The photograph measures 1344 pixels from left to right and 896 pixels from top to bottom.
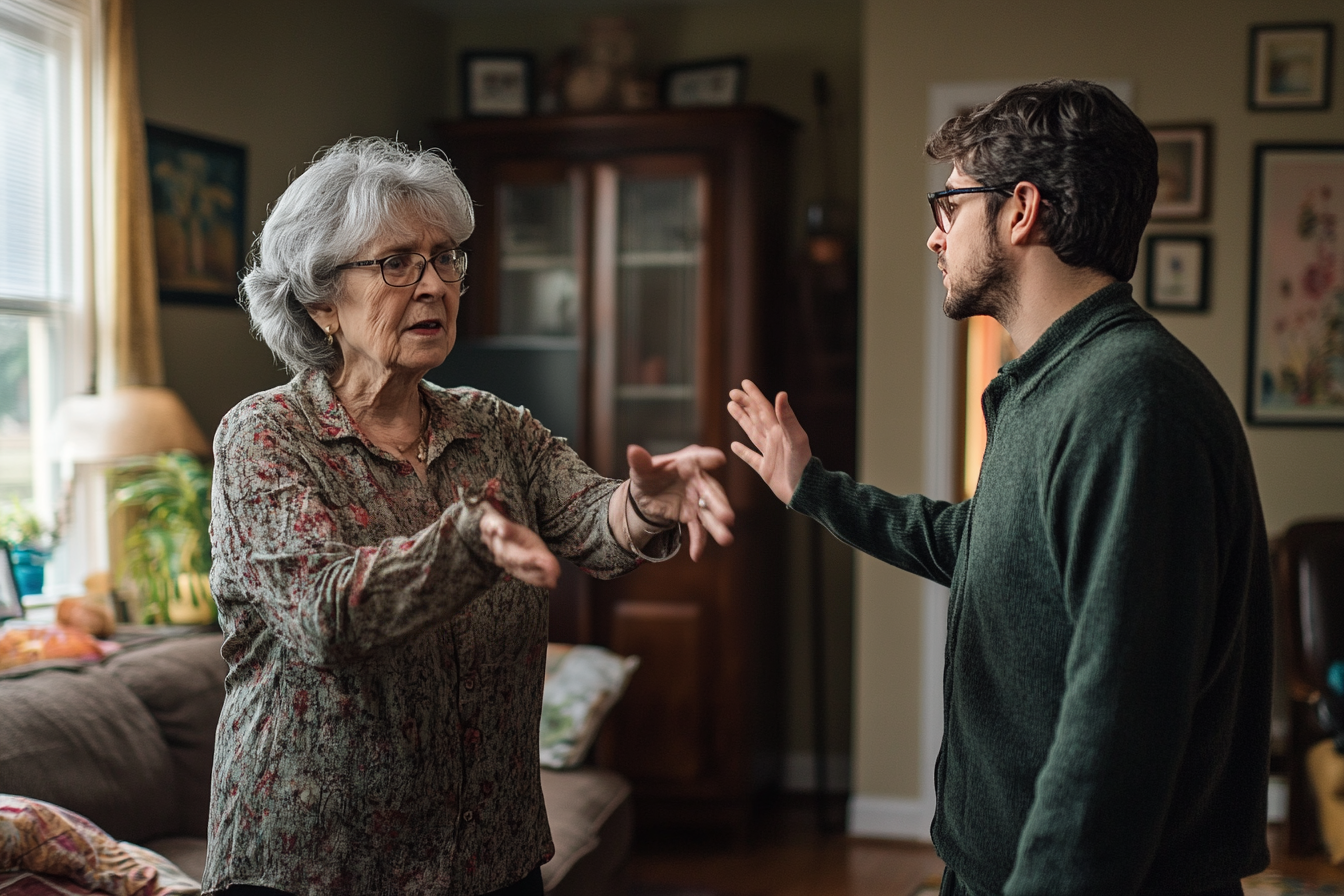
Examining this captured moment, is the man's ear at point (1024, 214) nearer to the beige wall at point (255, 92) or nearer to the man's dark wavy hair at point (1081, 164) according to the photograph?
the man's dark wavy hair at point (1081, 164)

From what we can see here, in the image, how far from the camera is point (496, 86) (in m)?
4.40

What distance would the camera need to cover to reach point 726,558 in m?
3.93

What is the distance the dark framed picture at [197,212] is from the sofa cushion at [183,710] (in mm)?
1237

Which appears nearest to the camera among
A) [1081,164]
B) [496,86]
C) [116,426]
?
[1081,164]

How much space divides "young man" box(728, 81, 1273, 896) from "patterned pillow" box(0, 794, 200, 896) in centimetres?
129

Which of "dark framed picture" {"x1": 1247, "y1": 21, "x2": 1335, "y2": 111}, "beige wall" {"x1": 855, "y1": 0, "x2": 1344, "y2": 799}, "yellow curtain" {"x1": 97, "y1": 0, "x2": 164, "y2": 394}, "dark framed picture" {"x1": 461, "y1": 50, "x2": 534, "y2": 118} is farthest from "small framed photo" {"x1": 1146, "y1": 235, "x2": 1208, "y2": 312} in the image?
"yellow curtain" {"x1": 97, "y1": 0, "x2": 164, "y2": 394}

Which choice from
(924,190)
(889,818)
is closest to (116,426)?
(924,190)

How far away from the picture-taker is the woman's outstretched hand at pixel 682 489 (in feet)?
4.61

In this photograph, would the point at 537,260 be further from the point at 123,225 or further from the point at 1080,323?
the point at 1080,323

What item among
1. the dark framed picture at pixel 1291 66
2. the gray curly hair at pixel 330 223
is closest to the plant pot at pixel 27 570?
the gray curly hair at pixel 330 223

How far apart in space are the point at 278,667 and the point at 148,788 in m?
1.24

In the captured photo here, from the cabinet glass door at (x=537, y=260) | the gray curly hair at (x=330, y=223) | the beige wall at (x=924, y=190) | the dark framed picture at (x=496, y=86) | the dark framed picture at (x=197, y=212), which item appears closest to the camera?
the gray curly hair at (x=330, y=223)

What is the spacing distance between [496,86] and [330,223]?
313 cm

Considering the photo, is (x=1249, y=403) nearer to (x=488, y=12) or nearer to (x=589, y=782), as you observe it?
(x=589, y=782)
